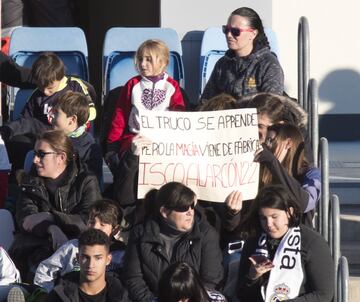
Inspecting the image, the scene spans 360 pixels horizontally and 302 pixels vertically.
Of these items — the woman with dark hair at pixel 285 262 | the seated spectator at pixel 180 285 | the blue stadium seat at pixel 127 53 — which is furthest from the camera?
the blue stadium seat at pixel 127 53

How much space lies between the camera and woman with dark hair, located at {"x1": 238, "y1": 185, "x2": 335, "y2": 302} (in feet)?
27.7

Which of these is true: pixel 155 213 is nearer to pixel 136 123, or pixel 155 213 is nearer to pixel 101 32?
pixel 136 123

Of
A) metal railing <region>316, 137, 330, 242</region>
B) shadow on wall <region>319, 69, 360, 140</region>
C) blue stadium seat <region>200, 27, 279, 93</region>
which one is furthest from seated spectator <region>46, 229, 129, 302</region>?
shadow on wall <region>319, 69, 360, 140</region>

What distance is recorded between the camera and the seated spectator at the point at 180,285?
25.8ft

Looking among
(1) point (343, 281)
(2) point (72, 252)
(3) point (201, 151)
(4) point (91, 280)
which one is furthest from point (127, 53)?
(1) point (343, 281)

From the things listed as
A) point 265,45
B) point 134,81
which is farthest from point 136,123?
point 265,45

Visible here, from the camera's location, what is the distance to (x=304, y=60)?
10.4m

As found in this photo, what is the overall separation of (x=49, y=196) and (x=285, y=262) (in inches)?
69.7

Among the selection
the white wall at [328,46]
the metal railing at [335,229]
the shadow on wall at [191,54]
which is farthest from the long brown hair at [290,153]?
the white wall at [328,46]

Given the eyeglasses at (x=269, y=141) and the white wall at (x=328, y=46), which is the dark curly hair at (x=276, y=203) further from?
the white wall at (x=328, y=46)

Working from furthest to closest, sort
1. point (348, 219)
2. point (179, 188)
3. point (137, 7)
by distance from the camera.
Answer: point (137, 7)
point (348, 219)
point (179, 188)

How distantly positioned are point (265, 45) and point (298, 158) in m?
1.36

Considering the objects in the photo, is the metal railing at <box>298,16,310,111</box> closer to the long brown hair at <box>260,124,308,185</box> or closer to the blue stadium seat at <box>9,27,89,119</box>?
the long brown hair at <box>260,124,308,185</box>

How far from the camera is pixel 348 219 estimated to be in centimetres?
1005
